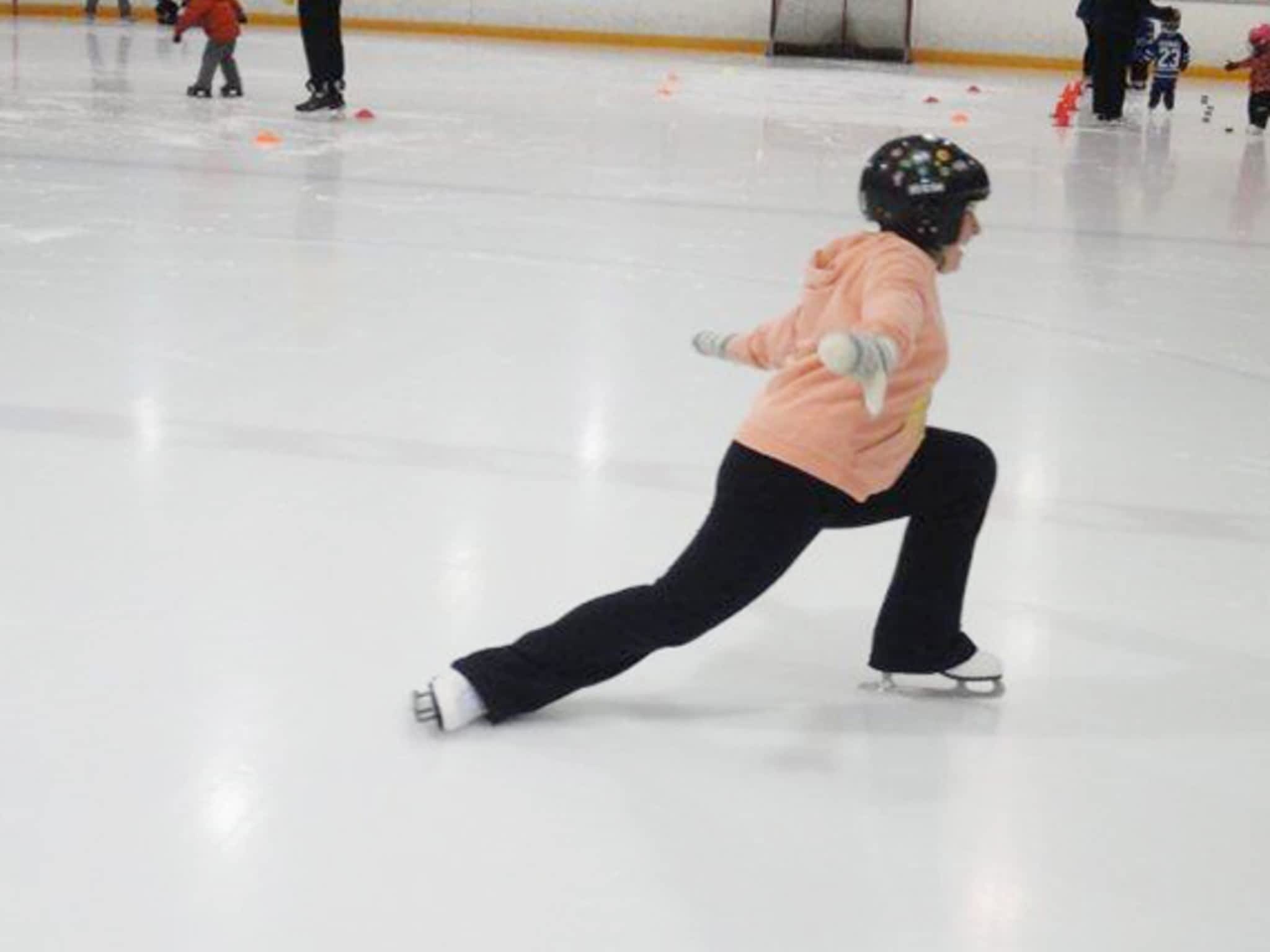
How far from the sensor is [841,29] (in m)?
21.0

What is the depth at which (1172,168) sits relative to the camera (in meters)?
11.3

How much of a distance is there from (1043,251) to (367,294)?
9.60 ft

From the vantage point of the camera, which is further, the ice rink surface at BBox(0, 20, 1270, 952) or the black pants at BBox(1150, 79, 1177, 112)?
the black pants at BBox(1150, 79, 1177, 112)

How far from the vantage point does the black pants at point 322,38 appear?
11586 millimetres

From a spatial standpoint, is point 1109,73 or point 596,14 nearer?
point 1109,73

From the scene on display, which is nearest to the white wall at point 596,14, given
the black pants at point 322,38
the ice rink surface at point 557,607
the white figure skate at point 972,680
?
the black pants at point 322,38

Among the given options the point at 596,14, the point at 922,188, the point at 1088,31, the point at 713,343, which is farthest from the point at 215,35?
the point at 922,188

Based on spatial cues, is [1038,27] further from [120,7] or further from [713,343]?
[713,343]

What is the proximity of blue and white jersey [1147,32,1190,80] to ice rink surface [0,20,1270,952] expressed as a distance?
315 inches

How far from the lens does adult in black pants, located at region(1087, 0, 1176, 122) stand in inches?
550

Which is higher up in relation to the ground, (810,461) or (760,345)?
(760,345)

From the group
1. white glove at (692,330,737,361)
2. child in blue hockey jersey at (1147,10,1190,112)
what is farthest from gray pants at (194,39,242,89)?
white glove at (692,330,737,361)

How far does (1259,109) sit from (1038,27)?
7.13 meters

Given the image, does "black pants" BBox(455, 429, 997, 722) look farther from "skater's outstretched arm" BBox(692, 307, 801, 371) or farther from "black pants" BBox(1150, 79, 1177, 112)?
"black pants" BBox(1150, 79, 1177, 112)
